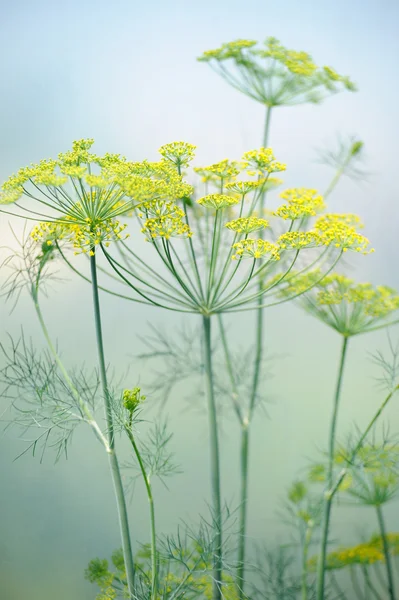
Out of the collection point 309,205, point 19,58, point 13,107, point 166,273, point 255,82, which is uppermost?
point 19,58

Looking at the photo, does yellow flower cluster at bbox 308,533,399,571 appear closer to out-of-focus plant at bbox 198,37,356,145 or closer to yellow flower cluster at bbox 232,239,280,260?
yellow flower cluster at bbox 232,239,280,260

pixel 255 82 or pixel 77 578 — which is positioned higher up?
pixel 255 82

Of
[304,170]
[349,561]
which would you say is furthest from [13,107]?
[349,561]

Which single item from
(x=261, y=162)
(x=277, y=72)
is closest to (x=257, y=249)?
(x=261, y=162)

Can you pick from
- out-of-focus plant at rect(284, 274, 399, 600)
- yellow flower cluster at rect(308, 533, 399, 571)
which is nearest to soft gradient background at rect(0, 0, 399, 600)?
yellow flower cluster at rect(308, 533, 399, 571)

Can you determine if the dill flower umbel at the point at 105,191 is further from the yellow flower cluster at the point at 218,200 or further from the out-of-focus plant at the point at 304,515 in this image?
the out-of-focus plant at the point at 304,515

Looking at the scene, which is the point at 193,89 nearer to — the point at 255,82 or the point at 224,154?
the point at 224,154
